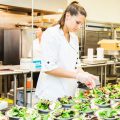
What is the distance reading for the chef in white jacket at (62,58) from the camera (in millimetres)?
2090

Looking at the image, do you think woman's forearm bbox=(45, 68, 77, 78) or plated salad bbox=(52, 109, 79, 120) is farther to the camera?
woman's forearm bbox=(45, 68, 77, 78)

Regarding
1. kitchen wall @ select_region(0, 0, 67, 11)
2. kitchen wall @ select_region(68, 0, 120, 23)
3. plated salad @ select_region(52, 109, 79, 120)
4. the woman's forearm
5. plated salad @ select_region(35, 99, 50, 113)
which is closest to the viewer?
plated salad @ select_region(52, 109, 79, 120)

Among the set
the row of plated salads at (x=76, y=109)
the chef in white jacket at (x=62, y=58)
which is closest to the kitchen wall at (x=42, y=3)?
the chef in white jacket at (x=62, y=58)

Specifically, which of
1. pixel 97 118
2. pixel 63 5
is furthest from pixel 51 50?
pixel 63 5

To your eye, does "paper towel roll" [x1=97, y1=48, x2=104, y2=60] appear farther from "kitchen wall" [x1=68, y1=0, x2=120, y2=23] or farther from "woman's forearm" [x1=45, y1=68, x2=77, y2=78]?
"woman's forearm" [x1=45, y1=68, x2=77, y2=78]

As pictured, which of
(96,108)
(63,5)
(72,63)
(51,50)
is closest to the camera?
(96,108)

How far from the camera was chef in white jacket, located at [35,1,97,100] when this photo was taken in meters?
2.09

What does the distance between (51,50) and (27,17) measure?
4.24 m

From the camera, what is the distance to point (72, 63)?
2.27 metres

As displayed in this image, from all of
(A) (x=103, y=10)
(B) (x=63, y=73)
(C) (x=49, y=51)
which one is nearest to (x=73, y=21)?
(C) (x=49, y=51)

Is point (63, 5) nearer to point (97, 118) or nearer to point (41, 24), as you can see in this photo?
point (41, 24)

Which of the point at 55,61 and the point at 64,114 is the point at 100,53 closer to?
the point at 55,61

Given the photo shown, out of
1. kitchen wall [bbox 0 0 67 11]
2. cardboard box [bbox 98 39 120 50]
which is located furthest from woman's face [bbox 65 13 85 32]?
cardboard box [bbox 98 39 120 50]

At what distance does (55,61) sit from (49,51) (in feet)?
0.31
